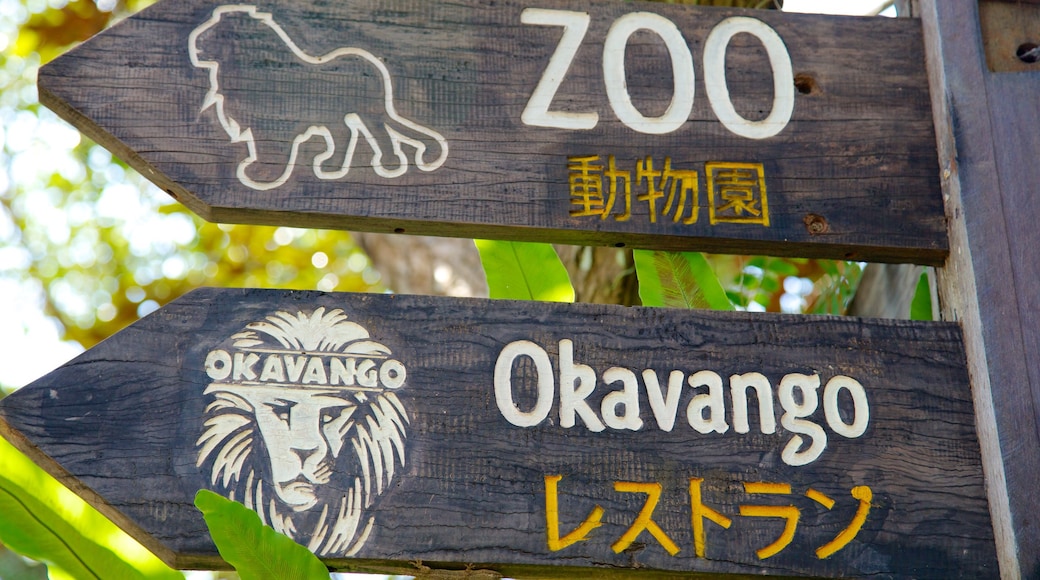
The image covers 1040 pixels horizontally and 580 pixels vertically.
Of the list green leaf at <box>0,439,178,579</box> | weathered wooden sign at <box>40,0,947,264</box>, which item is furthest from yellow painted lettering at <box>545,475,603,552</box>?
green leaf at <box>0,439,178,579</box>

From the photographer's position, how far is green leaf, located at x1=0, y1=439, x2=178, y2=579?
1530 mm

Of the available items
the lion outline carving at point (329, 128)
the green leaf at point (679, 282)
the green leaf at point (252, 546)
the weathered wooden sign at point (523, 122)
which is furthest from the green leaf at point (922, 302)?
the green leaf at point (252, 546)

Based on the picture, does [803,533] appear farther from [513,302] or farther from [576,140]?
[576,140]

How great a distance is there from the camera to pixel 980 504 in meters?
1.51

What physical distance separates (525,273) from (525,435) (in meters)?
0.52

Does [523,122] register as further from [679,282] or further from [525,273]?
[679,282]

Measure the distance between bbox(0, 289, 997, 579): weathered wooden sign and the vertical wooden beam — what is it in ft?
0.15

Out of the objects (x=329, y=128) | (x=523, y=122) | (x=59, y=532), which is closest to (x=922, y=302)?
(x=523, y=122)

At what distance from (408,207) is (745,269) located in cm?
180

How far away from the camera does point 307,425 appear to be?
1451 mm

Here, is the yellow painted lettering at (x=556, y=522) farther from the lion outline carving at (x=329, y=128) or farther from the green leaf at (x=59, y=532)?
the green leaf at (x=59, y=532)

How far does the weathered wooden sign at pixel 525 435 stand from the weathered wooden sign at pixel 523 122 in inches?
5.8

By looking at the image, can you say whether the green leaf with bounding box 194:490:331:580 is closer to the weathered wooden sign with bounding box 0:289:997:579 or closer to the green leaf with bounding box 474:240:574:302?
the weathered wooden sign with bounding box 0:289:997:579

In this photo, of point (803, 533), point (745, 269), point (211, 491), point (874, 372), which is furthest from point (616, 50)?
point (745, 269)
